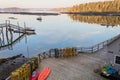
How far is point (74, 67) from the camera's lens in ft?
91.0

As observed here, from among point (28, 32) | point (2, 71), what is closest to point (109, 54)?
point (2, 71)

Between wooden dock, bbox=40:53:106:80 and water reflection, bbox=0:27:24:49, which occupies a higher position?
wooden dock, bbox=40:53:106:80

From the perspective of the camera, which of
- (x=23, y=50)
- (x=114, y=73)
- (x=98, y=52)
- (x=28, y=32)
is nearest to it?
(x=114, y=73)

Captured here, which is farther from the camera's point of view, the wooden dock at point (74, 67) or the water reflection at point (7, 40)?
the water reflection at point (7, 40)

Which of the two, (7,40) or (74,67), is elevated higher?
(74,67)

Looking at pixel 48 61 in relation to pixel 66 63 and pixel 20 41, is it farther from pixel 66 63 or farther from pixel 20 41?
pixel 20 41

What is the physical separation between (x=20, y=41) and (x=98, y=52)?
5675 cm

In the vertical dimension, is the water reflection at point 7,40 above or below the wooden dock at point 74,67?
below

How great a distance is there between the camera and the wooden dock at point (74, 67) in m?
24.6

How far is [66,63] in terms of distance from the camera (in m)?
29.1

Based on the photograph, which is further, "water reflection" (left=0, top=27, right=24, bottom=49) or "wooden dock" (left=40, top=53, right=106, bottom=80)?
"water reflection" (left=0, top=27, right=24, bottom=49)

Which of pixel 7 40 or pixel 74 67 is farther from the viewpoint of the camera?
pixel 7 40

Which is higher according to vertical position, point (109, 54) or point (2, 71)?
point (109, 54)

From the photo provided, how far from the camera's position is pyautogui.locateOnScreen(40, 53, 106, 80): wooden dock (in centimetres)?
2460
